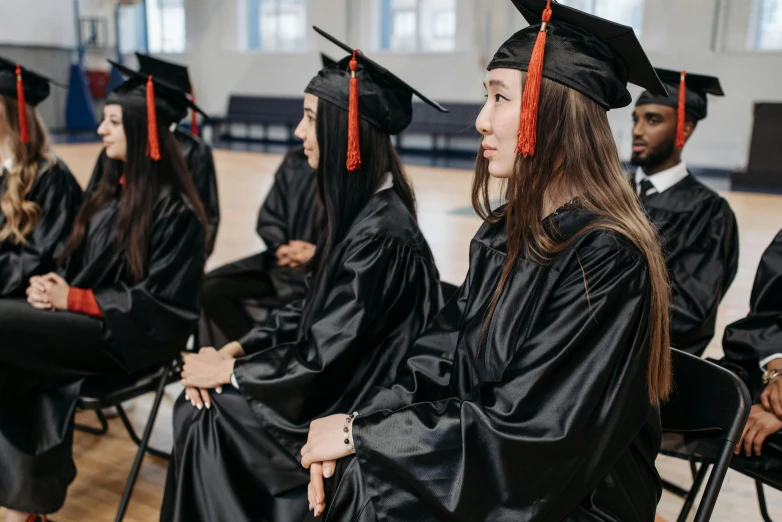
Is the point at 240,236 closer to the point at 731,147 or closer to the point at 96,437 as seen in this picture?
the point at 96,437

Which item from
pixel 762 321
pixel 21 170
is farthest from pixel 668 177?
pixel 21 170

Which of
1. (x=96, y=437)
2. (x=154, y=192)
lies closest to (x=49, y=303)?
(x=154, y=192)

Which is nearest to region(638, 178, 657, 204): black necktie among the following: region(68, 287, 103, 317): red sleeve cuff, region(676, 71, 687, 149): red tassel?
region(676, 71, 687, 149): red tassel

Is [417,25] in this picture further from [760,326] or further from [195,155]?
[760,326]

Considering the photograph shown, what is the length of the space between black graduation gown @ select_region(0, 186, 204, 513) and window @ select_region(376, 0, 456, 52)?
11.9m

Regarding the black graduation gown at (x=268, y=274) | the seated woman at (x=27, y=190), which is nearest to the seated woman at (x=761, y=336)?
the black graduation gown at (x=268, y=274)

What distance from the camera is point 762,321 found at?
229 centimetres

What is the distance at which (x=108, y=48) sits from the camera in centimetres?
1716

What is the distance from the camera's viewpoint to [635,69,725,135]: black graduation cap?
10.2 ft

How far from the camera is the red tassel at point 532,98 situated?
1438 millimetres

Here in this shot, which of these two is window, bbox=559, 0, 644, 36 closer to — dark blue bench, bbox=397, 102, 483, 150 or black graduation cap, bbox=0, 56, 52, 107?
dark blue bench, bbox=397, 102, 483, 150

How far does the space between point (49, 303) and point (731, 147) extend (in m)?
11.3

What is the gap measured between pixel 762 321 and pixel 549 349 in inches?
47.3

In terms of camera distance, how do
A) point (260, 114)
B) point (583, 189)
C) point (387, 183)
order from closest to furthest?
1. point (583, 189)
2. point (387, 183)
3. point (260, 114)
